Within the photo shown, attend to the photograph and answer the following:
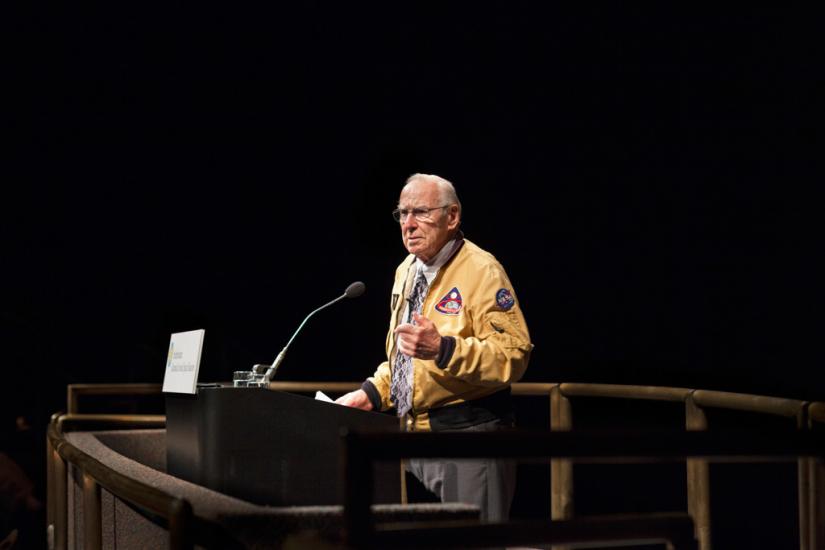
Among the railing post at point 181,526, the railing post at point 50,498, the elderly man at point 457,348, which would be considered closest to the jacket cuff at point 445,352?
the elderly man at point 457,348

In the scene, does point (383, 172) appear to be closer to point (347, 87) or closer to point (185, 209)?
point (347, 87)

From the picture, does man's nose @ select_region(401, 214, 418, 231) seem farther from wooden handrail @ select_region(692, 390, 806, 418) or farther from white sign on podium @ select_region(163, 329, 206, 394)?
wooden handrail @ select_region(692, 390, 806, 418)

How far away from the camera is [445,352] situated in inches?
103

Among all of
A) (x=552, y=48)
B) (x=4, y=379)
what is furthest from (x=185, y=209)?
(x=552, y=48)

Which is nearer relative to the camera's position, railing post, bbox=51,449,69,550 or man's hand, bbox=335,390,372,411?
Result: railing post, bbox=51,449,69,550

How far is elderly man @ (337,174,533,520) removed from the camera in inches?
107

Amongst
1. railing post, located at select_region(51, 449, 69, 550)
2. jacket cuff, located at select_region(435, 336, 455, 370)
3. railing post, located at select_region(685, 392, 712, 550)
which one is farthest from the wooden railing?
railing post, located at select_region(51, 449, 69, 550)

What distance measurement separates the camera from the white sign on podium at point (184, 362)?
240 cm

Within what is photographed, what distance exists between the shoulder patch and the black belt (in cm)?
21

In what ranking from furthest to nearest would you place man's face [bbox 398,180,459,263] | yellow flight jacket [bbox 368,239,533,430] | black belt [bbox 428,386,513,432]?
man's face [bbox 398,180,459,263] → black belt [bbox 428,386,513,432] → yellow flight jacket [bbox 368,239,533,430]

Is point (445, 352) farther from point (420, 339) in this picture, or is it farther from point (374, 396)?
point (374, 396)

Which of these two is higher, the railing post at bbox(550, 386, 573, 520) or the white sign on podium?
the white sign on podium

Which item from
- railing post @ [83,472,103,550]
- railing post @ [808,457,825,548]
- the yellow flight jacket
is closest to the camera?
railing post @ [83,472,103,550]

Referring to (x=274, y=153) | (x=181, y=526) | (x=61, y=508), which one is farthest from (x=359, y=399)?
(x=274, y=153)
